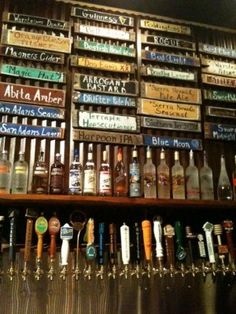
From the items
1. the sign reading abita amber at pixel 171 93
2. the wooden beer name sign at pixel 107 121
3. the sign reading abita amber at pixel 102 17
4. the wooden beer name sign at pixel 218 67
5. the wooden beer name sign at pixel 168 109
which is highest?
the sign reading abita amber at pixel 102 17

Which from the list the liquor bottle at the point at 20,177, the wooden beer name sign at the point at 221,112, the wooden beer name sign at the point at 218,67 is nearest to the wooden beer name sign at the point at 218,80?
the wooden beer name sign at the point at 218,67

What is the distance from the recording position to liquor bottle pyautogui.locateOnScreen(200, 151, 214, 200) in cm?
240

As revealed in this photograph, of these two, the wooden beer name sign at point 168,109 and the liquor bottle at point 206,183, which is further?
the wooden beer name sign at point 168,109

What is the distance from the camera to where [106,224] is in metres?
2.26

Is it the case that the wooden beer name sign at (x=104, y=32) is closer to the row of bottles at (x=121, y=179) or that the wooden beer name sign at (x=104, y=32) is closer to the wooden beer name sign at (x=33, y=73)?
the wooden beer name sign at (x=33, y=73)

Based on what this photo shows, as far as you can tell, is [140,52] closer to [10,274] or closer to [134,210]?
[134,210]

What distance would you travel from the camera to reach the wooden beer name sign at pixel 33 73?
2.41 meters

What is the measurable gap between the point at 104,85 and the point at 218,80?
34.9 inches

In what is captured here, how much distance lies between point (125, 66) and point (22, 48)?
0.71 m

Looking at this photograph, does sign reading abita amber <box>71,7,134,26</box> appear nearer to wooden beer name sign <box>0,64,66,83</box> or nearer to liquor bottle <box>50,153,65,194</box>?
wooden beer name sign <box>0,64,66,83</box>

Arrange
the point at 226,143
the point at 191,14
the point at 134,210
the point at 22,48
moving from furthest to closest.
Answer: the point at 191,14 → the point at 226,143 → the point at 22,48 → the point at 134,210

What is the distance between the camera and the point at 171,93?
2.67 m

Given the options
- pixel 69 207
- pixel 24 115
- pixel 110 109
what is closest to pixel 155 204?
pixel 69 207

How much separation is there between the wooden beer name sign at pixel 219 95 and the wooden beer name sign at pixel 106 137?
2.13ft
